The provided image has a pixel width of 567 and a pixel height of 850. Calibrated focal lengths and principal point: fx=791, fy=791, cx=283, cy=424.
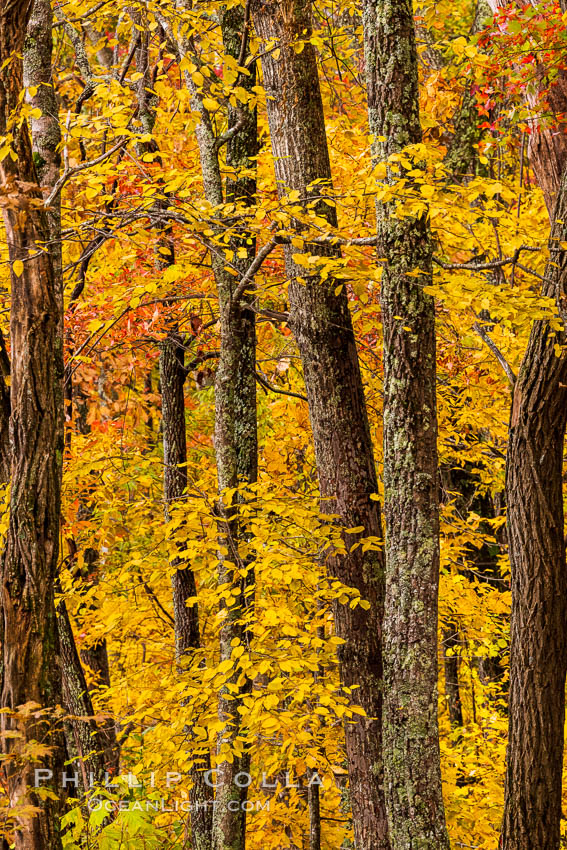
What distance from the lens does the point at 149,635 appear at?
1130cm

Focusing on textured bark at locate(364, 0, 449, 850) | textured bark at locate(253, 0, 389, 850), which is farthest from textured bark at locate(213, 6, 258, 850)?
textured bark at locate(364, 0, 449, 850)

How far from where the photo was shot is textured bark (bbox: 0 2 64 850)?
11.4ft

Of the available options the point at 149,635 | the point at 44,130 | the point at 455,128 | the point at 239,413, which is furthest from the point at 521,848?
the point at 455,128

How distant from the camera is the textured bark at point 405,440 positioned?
496 centimetres

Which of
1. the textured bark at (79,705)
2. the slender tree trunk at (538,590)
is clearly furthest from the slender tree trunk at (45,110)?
the textured bark at (79,705)

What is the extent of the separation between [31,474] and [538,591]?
139 inches

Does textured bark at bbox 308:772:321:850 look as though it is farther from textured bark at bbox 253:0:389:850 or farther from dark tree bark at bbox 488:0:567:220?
dark tree bark at bbox 488:0:567:220

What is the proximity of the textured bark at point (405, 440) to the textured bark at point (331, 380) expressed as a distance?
49cm

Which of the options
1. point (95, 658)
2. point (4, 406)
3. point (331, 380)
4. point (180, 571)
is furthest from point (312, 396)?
point (95, 658)

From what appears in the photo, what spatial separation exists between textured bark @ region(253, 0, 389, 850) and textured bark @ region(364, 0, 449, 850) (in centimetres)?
49

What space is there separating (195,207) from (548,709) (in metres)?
4.06

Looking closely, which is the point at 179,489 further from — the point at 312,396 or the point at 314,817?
the point at 314,817

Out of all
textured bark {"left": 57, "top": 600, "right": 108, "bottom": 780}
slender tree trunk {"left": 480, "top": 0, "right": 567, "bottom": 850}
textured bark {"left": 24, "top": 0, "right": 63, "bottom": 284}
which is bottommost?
textured bark {"left": 57, "top": 600, "right": 108, "bottom": 780}

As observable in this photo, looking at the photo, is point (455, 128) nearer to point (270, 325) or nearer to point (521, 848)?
point (270, 325)
